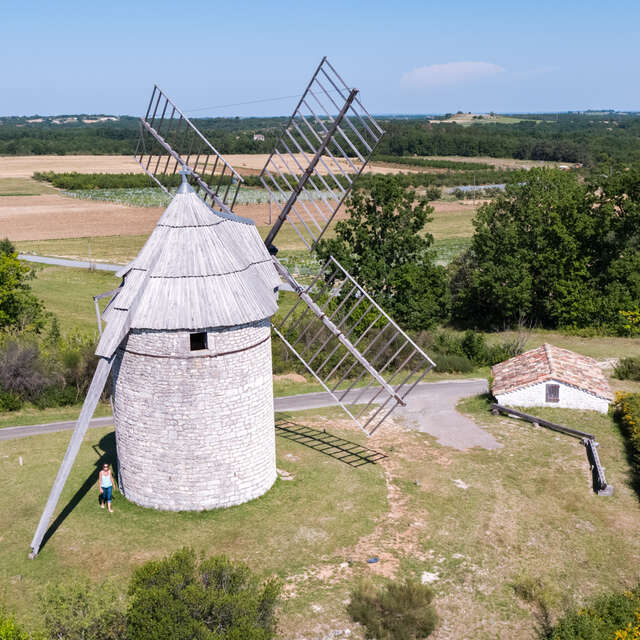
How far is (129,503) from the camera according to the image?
19031 millimetres

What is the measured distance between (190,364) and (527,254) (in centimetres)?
3075

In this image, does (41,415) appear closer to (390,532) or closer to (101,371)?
(101,371)

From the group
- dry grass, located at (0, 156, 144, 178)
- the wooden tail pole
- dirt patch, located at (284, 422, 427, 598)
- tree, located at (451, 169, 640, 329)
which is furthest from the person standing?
dry grass, located at (0, 156, 144, 178)

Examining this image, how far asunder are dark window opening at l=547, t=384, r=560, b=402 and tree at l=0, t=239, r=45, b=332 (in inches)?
1073

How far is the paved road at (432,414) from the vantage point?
972 inches

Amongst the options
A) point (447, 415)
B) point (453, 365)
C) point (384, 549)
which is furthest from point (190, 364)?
point (453, 365)

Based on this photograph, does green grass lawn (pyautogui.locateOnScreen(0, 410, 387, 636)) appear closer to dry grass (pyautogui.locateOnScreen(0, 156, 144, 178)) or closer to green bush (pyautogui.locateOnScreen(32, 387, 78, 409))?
green bush (pyautogui.locateOnScreen(32, 387, 78, 409))

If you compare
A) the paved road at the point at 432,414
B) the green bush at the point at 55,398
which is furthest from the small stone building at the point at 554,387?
the green bush at the point at 55,398

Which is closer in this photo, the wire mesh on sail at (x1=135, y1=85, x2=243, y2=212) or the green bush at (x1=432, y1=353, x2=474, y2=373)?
the wire mesh on sail at (x1=135, y1=85, x2=243, y2=212)

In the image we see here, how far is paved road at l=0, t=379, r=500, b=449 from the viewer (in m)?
24.7

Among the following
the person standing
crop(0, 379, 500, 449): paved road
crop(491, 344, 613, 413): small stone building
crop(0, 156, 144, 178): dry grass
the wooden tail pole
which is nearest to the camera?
the wooden tail pole

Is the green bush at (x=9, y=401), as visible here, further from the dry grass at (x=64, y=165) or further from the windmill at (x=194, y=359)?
the dry grass at (x=64, y=165)

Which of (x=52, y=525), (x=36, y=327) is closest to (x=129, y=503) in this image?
(x=52, y=525)

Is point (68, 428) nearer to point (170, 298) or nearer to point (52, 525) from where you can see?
point (52, 525)
